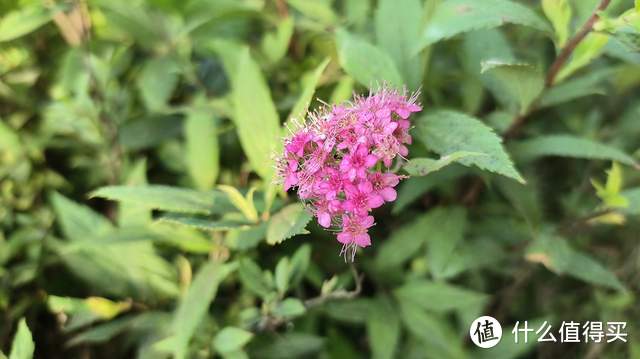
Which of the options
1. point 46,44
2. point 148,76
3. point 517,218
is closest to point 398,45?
point 517,218

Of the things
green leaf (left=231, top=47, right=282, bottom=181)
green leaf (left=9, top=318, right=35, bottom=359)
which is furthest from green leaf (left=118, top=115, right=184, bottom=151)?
green leaf (left=9, top=318, right=35, bottom=359)

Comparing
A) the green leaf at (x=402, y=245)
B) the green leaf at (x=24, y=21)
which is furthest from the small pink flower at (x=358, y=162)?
the green leaf at (x=24, y=21)

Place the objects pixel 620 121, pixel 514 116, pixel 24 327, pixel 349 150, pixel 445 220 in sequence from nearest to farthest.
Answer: pixel 349 150
pixel 24 327
pixel 514 116
pixel 445 220
pixel 620 121

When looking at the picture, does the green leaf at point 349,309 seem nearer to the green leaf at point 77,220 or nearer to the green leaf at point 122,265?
the green leaf at point 122,265

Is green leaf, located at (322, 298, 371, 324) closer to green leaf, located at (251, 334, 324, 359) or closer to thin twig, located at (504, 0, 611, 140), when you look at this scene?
green leaf, located at (251, 334, 324, 359)

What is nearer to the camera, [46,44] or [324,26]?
[324,26]

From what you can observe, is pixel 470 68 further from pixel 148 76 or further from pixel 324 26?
pixel 148 76

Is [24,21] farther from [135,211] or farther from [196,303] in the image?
[196,303]
